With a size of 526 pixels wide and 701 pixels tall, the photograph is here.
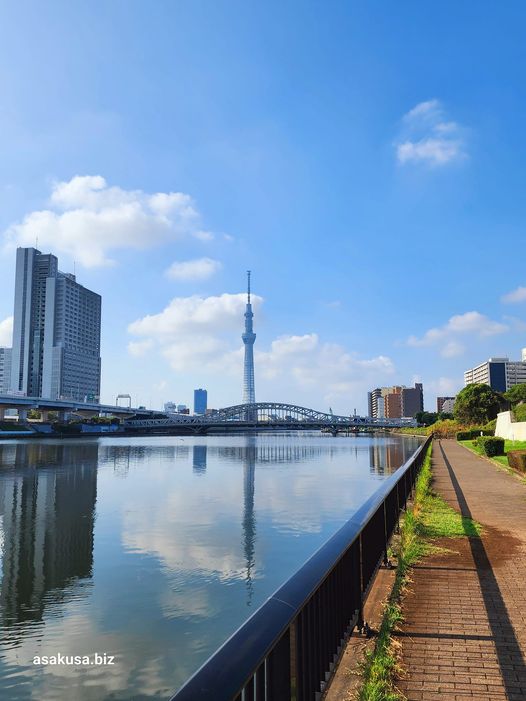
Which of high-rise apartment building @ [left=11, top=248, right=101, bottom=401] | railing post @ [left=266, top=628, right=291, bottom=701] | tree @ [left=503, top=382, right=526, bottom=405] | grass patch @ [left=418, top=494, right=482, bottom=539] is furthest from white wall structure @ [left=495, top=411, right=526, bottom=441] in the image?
high-rise apartment building @ [left=11, top=248, right=101, bottom=401]

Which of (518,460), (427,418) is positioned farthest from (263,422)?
(518,460)

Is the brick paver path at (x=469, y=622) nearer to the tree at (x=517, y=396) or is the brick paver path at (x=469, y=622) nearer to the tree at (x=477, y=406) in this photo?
the tree at (x=477, y=406)

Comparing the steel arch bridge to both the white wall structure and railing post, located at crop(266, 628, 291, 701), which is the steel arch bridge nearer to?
the white wall structure

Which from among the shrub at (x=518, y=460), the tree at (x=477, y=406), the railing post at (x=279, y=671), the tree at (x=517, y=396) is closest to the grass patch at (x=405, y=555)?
the railing post at (x=279, y=671)

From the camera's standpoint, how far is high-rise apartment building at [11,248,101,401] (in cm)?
17512

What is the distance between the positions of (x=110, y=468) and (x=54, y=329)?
15660 cm

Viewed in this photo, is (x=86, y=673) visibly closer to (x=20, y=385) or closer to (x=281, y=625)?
(x=281, y=625)

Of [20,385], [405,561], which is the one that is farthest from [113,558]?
[20,385]

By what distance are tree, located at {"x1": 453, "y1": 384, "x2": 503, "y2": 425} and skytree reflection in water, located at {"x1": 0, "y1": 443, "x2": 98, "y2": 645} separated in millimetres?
63984

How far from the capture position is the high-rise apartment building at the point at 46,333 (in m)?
175

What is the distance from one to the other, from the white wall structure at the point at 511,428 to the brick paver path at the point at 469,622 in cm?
2745

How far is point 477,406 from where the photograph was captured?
257ft

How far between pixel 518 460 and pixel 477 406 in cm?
6241

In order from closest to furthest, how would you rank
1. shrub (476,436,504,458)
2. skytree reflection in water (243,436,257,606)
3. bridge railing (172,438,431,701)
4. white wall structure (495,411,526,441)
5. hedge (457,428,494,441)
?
bridge railing (172,438,431,701) < skytree reflection in water (243,436,257,606) < shrub (476,436,504,458) < white wall structure (495,411,526,441) < hedge (457,428,494,441)
